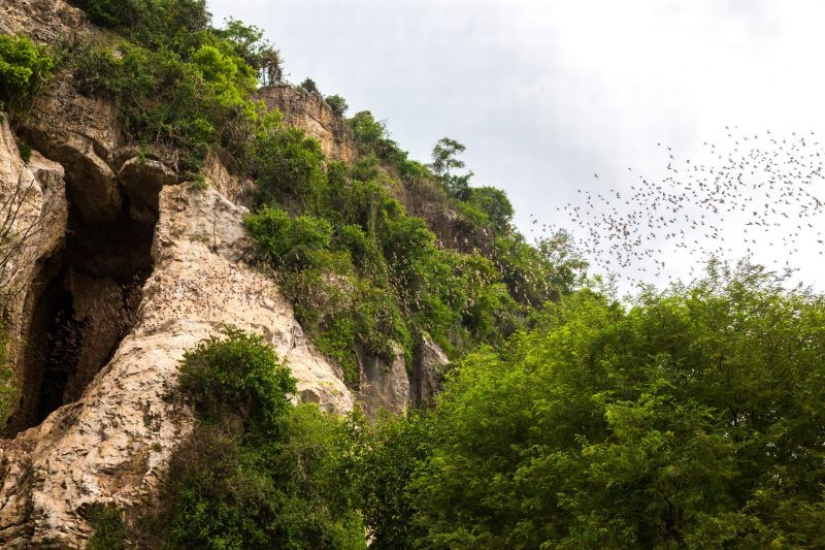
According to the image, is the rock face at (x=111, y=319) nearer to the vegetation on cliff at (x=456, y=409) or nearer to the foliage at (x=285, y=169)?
the vegetation on cliff at (x=456, y=409)

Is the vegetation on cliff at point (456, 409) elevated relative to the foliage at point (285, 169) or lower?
lower

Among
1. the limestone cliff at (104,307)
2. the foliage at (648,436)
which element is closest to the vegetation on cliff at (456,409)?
the foliage at (648,436)

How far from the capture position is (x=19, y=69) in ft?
69.4

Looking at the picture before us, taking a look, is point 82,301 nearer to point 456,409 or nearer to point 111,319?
point 111,319

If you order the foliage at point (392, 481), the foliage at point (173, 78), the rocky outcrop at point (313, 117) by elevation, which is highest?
the rocky outcrop at point (313, 117)

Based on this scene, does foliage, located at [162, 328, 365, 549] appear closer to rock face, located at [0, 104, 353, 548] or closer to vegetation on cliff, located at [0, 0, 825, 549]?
vegetation on cliff, located at [0, 0, 825, 549]

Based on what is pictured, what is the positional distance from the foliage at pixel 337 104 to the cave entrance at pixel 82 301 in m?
17.9

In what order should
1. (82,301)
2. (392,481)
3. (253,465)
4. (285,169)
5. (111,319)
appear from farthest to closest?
(285,169), (82,301), (111,319), (253,465), (392,481)

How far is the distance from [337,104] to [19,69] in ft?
72.6

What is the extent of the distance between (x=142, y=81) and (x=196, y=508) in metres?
15.1

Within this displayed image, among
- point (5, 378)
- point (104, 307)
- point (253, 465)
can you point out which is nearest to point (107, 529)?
point (253, 465)

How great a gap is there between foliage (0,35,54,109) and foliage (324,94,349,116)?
19.8 m

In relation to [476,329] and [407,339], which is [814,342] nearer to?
[407,339]

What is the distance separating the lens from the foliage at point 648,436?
36.7ft
